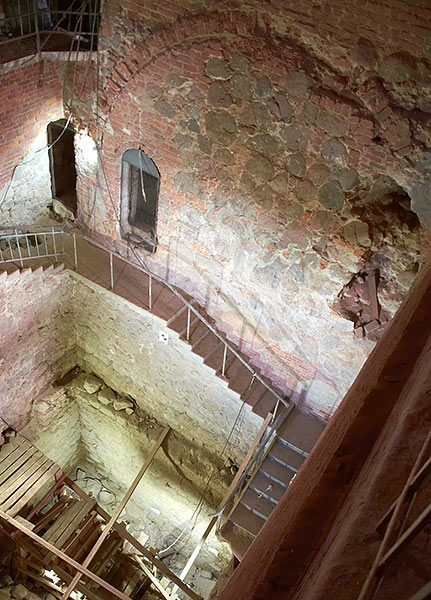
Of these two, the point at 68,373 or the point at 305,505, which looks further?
the point at 68,373

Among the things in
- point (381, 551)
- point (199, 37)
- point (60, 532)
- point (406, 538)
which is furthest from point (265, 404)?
point (406, 538)

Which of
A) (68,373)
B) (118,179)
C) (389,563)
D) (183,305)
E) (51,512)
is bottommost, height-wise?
(389,563)

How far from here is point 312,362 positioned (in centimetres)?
745

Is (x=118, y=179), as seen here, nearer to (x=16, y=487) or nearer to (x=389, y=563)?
(x=16, y=487)


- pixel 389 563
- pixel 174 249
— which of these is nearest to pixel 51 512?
pixel 174 249

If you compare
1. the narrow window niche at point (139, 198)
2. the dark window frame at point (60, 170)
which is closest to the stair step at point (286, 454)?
the narrow window niche at point (139, 198)

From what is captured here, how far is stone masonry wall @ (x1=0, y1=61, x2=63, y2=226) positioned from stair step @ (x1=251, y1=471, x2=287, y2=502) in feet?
18.5

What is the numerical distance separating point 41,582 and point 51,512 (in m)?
1.03

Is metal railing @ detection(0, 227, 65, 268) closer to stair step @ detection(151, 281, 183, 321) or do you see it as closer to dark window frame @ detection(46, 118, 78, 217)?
dark window frame @ detection(46, 118, 78, 217)

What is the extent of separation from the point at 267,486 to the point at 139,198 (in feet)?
15.7

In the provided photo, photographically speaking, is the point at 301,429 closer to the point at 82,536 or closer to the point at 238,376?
the point at 238,376

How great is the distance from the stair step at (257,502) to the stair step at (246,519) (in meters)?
0.08

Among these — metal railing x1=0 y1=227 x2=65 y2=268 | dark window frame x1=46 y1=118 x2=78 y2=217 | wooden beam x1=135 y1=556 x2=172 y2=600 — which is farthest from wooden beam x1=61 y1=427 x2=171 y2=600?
dark window frame x1=46 y1=118 x2=78 y2=217

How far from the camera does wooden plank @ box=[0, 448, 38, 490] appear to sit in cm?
836
